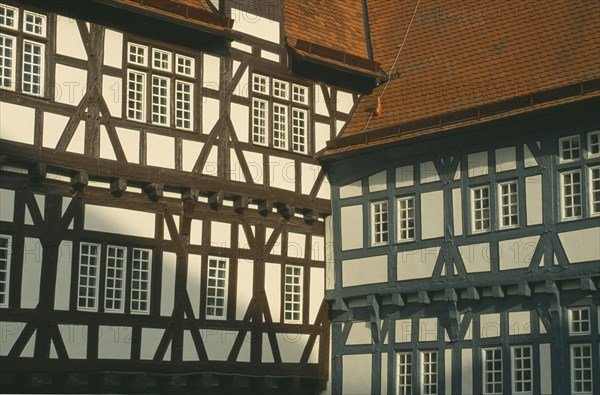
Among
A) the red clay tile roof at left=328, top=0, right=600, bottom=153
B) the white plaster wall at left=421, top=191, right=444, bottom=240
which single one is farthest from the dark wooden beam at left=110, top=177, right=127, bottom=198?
the white plaster wall at left=421, top=191, right=444, bottom=240

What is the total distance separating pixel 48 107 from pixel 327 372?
29.2ft

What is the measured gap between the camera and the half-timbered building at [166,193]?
2156cm

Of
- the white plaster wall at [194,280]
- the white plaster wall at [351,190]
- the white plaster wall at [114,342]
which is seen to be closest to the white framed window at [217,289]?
the white plaster wall at [194,280]

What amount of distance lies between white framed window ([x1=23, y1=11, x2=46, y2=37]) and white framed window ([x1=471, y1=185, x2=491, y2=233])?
30.0 ft

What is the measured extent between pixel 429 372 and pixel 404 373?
0.66 meters

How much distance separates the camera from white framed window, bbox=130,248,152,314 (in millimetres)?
23016

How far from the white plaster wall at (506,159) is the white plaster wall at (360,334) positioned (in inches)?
185

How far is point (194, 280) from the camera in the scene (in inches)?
949

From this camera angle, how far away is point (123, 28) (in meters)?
23.3

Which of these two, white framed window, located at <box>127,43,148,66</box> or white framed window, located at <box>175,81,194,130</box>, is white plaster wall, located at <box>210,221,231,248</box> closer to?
white framed window, located at <box>175,81,194,130</box>

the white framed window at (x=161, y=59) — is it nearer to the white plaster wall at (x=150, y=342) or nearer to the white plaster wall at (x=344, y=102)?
the white plaster wall at (x=344, y=102)

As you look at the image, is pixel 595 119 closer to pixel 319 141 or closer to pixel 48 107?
pixel 319 141

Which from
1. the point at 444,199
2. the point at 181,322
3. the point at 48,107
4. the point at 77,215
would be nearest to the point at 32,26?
the point at 48,107

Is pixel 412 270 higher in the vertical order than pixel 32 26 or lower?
lower
